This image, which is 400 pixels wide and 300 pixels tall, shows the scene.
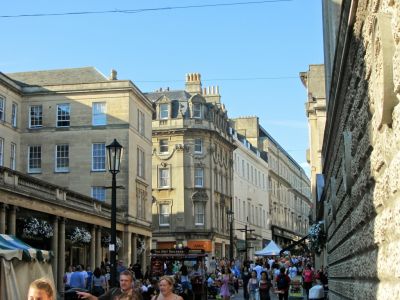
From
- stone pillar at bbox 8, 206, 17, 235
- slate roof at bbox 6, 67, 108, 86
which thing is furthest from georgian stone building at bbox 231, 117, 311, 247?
stone pillar at bbox 8, 206, 17, 235

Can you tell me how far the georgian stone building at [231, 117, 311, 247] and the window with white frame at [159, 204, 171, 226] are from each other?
25.7m

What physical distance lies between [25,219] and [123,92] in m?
19.9

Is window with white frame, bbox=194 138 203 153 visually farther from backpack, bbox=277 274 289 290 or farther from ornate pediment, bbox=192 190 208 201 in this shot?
backpack, bbox=277 274 289 290

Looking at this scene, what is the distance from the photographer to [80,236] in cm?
3888

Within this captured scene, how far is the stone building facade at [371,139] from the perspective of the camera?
4.06 metres

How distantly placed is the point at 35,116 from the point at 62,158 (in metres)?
4.04

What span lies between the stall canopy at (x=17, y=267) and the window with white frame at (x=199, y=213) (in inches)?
2111

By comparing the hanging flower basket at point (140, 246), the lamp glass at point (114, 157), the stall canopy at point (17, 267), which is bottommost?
→ the stall canopy at point (17, 267)

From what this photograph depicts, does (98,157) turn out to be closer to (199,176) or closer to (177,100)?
(199,176)

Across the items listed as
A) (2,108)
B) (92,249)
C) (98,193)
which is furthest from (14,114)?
(92,249)

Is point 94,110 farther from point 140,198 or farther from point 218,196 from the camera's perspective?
point 218,196

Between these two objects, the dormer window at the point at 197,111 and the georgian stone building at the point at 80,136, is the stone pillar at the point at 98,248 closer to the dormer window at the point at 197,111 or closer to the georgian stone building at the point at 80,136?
the georgian stone building at the point at 80,136

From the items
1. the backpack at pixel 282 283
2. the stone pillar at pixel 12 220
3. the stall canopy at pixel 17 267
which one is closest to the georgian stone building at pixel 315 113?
the backpack at pixel 282 283

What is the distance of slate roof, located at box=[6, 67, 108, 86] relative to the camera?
54125mm
